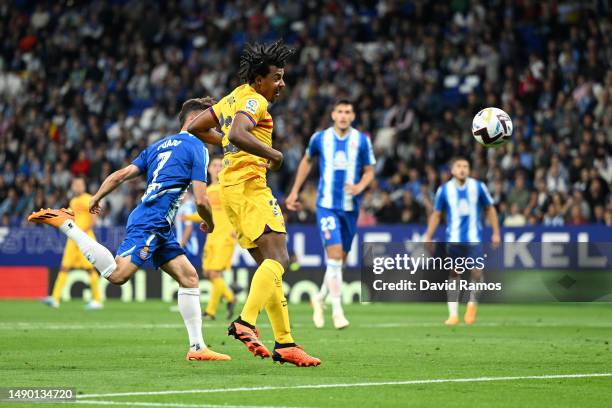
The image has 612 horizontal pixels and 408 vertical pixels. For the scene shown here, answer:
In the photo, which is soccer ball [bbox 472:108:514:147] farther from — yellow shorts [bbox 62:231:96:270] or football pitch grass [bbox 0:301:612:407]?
yellow shorts [bbox 62:231:96:270]

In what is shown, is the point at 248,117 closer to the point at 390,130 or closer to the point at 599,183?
the point at 599,183

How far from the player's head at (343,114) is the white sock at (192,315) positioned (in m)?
5.36

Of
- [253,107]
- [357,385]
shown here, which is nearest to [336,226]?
[253,107]

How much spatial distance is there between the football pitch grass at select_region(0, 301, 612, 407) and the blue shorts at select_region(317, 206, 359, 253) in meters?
1.14

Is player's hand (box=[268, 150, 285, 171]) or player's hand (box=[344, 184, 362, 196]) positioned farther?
player's hand (box=[344, 184, 362, 196])

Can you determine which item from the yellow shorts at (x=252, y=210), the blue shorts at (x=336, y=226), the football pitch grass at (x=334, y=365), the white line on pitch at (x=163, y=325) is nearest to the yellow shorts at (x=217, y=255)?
the football pitch grass at (x=334, y=365)

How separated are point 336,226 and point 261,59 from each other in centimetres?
582

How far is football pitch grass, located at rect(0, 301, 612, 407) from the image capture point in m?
7.52

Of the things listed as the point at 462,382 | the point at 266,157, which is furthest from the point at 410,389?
the point at 266,157

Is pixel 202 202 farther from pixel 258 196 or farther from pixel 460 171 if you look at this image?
pixel 460 171

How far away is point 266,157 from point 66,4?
89.8 ft

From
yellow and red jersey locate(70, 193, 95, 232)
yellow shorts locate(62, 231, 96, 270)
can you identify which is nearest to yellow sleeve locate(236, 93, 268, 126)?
yellow and red jersey locate(70, 193, 95, 232)

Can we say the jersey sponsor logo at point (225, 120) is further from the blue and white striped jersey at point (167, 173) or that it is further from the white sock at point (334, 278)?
the white sock at point (334, 278)

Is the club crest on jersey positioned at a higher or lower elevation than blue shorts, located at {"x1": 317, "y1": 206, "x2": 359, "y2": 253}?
higher
